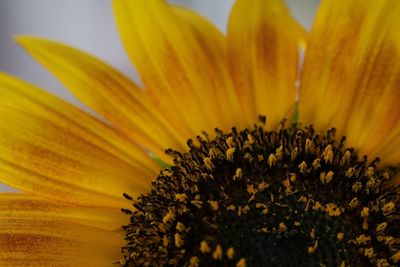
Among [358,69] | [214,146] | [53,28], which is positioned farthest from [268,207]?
[53,28]

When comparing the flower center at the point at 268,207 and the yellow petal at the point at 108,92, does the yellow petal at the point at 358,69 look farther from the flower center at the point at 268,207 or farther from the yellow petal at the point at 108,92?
the yellow petal at the point at 108,92

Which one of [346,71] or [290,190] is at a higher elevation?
[346,71]

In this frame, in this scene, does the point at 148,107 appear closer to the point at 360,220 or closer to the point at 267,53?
the point at 267,53

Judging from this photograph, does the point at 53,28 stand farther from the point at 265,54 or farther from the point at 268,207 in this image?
the point at 268,207

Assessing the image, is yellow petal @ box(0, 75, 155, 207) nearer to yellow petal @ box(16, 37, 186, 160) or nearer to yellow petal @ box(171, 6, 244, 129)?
yellow petal @ box(16, 37, 186, 160)

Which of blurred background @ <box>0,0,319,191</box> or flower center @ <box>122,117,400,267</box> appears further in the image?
blurred background @ <box>0,0,319,191</box>

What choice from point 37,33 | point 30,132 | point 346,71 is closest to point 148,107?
point 30,132

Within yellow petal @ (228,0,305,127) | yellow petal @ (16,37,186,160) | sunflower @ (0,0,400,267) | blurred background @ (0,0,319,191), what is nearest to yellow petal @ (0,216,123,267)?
sunflower @ (0,0,400,267)
